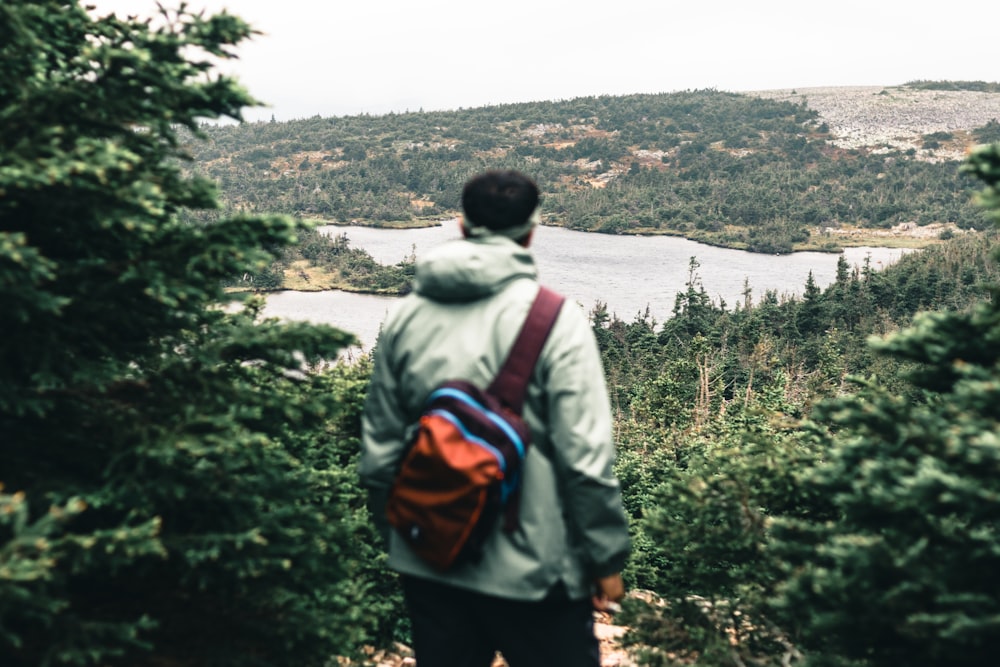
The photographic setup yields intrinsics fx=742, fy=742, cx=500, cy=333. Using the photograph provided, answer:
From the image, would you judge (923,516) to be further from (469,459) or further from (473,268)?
(473,268)

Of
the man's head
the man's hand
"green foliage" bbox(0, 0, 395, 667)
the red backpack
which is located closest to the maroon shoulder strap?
the red backpack

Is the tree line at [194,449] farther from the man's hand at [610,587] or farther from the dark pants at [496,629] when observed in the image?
the man's hand at [610,587]

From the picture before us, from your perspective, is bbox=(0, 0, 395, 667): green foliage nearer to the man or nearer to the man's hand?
the man

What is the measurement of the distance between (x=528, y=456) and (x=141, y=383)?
239cm

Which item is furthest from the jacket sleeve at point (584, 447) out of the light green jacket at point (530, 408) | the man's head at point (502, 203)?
the man's head at point (502, 203)

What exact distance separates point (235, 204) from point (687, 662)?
7578 inches

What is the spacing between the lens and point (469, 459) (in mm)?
2691

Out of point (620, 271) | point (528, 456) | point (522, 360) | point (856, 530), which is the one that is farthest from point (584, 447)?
point (620, 271)

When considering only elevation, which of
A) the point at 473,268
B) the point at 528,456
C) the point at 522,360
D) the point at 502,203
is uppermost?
the point at 502,203

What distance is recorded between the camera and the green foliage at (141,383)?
3.34 meters

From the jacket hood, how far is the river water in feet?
328

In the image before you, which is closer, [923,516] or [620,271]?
[923,516]

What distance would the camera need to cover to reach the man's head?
3.01 m

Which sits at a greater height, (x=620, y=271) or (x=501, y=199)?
(x=501, y=199)
